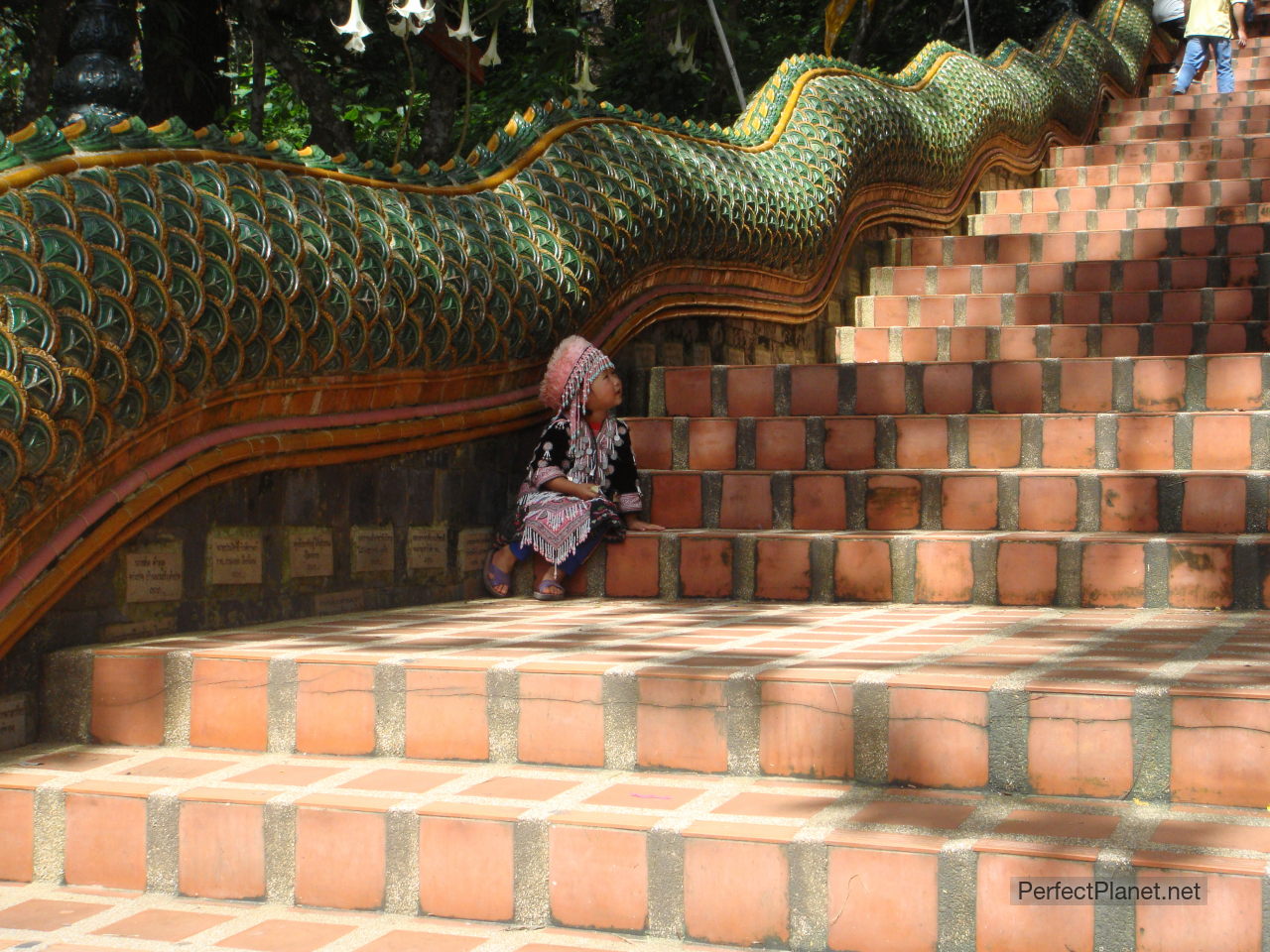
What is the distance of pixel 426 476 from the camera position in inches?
187

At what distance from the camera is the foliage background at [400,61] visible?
687 cm

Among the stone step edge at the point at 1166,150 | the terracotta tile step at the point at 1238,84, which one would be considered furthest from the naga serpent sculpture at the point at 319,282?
the terracotta tile step at the point at 1238,84

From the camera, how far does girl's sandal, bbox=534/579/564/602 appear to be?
4820 millimetres

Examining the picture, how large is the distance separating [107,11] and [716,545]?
235 cm

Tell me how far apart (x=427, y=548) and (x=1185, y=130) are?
8.60 m

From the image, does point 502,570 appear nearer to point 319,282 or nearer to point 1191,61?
point 319,282

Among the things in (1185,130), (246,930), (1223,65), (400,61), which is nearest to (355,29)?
(246,930)

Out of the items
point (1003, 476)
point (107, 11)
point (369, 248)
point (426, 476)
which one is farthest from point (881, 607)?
point (107, 11)

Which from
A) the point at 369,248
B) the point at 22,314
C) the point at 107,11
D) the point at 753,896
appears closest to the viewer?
the point at 753,896

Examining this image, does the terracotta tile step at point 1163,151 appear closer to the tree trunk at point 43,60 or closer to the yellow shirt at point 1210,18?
the yellow shirt at point 1210,18

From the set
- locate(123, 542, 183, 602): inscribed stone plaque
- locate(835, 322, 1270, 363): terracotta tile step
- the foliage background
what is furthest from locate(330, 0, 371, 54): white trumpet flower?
locate(835, 322, 1270, 363): terracotta tile step

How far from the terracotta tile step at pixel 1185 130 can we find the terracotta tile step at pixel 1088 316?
473cm

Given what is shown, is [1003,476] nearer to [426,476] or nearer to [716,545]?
[716,545]

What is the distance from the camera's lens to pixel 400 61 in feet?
30.3
